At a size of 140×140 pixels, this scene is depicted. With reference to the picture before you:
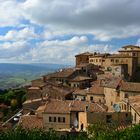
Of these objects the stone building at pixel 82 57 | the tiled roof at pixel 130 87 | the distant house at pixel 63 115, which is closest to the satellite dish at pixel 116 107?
the distant house at pixel 63 115

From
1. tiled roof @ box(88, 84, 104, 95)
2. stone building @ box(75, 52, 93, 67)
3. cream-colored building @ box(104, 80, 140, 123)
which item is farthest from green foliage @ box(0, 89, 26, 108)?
stone building @ box(75, 52, 93, 67)

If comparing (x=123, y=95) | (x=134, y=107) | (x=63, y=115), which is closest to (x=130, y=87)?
(x=123, y=95)

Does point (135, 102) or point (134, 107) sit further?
point (135, 102)

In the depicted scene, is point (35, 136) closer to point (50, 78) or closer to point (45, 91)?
point (45, 91)

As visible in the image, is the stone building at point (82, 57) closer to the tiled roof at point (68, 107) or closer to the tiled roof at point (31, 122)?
the tiled roof at point (68, 107)

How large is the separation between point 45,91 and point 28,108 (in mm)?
9802

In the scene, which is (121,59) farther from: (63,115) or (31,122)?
(31,122)

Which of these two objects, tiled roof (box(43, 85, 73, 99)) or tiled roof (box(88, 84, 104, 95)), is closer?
tiled roof (box(88, 84, 104, 95))

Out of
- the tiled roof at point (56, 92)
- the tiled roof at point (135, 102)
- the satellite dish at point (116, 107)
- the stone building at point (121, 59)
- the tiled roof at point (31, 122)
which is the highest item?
the stone building at point (121, 59)

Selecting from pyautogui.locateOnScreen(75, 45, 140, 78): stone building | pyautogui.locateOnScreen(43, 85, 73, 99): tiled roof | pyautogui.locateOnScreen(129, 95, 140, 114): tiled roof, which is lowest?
pyautogui.locateOnScreen(43, 85, 73, 99): tiled roof

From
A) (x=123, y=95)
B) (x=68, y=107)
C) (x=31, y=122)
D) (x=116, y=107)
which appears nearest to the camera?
(x=31, y=122)

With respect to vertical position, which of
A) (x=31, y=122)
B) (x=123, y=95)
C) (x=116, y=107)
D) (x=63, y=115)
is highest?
(x=123, y=95)

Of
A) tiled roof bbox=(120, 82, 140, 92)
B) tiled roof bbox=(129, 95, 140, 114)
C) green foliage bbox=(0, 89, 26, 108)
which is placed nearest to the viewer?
tiled roof bbox=(129, 95, 140, 114)

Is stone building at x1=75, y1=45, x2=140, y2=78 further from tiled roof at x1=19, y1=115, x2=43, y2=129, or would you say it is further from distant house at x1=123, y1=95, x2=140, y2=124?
tiled roof at x1=19, y1=115, x2=43, y2=129
